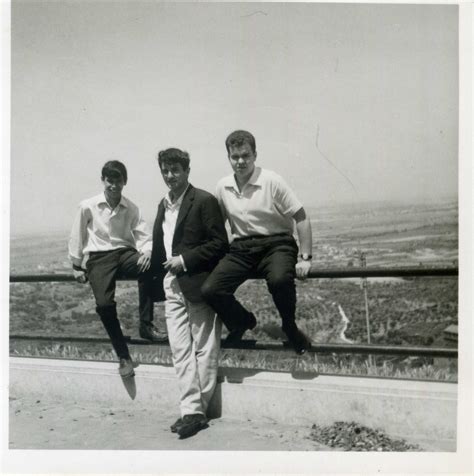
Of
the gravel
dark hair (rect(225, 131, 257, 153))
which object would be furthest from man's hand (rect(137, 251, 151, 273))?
the gravel

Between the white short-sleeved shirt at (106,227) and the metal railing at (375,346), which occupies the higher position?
the white short-sleeved shirt at (106,227)

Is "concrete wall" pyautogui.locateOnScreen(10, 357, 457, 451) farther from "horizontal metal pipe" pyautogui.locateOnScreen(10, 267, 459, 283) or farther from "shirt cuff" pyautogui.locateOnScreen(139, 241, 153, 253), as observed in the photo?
"shirt cuff" pyautogui.locateOnScreen(139, 241, 153, 253)

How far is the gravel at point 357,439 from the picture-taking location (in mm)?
3723

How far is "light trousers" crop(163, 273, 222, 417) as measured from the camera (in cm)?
407

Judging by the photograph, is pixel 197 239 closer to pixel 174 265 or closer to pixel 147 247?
pixel 174 265

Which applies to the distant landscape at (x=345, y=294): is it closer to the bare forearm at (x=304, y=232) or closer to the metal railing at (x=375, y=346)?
the metal railing at (x=375, y=346)

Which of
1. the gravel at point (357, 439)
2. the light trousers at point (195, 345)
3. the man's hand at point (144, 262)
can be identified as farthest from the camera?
the man's hand at point (144, 262)

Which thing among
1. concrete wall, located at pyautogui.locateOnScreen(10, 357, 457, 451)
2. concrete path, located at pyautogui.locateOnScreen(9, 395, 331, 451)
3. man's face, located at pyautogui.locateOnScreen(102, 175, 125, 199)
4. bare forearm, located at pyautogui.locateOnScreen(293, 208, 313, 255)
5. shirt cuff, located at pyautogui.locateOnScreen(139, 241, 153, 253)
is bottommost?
concrete path, located at pyautogui.locateOnScreen(9, 395, 331, 451)

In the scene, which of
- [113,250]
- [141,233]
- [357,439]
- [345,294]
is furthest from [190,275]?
[345,294]

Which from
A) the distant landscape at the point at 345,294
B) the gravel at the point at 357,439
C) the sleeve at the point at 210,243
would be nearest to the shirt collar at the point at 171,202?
the sleeve at the point at 210,243

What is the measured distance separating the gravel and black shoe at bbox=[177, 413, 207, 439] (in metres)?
0.77

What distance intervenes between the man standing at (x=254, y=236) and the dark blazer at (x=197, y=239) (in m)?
0.10

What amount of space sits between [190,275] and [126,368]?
987 millimetres
